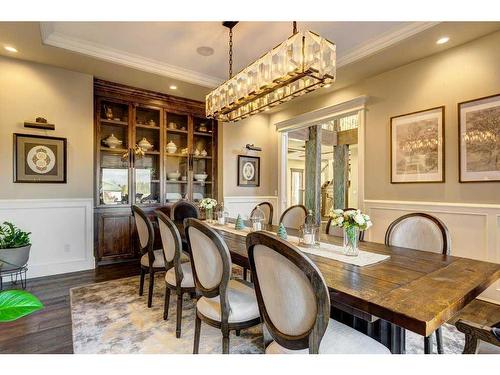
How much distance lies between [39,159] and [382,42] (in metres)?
4.36

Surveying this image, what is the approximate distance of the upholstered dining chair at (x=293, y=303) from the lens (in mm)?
1003

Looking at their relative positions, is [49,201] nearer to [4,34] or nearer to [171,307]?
[4,34]

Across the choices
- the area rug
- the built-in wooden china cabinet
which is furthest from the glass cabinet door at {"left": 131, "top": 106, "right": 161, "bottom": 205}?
the area rug

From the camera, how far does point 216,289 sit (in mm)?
1577

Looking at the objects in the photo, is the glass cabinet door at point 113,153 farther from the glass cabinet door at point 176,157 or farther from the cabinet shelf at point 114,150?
the glass cabinet door at point 176,157

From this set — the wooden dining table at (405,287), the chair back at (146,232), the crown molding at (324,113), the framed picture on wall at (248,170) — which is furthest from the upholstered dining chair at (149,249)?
the crown molding at (324,113)

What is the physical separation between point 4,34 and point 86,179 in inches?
70.5

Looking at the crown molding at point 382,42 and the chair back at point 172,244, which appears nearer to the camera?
the chair back at point 172,244

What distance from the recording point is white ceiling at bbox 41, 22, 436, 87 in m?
2.70

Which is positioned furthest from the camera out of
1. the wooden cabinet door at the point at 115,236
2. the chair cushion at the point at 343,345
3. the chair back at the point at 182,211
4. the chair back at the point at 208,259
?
the wooden cabinet door at the point at 115,236

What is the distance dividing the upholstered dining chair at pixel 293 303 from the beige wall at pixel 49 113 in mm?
3446

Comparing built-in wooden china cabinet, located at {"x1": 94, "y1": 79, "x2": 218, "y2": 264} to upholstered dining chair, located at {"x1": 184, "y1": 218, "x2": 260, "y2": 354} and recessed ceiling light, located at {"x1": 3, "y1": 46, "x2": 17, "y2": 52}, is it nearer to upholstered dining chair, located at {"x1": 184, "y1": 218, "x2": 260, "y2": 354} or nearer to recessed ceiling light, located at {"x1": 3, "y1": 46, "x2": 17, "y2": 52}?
recessed ceiling light, located at {"x1": 3, "y1": 46, "x2": 17, "y2": 52}

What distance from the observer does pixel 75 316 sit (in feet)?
7.66
